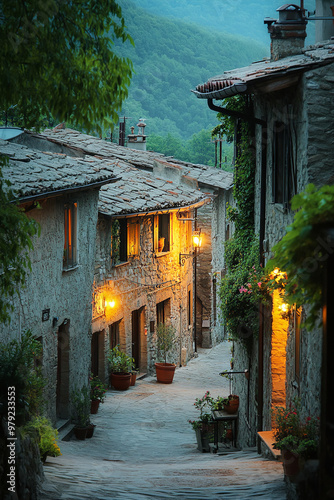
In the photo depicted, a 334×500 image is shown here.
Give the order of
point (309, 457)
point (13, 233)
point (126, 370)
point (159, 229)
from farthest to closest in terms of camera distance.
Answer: point (159, 229) < point (126, 370) < point (309, 457) < point (13, 233)

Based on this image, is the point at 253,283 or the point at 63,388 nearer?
the point at 253,283

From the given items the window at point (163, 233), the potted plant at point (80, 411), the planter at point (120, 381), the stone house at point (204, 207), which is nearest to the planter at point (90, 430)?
the potted plant at point (80, 411)

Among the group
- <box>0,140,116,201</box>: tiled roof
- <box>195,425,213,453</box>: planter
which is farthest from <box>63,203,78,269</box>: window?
<box>195,425,213,453</box>: planter

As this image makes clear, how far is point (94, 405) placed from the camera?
44.5 feet

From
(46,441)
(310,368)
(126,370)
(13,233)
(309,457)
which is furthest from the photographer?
(126,370)

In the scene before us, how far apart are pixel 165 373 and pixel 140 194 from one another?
4795 millimetres

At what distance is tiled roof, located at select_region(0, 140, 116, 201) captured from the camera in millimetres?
8727

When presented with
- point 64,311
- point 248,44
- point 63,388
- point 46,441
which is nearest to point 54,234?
point 64,311

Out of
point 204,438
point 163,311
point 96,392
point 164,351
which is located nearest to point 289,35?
point 204,438

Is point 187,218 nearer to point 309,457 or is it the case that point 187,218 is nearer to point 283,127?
point 283,127

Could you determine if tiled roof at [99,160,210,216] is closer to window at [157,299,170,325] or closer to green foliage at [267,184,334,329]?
window at [157,299,170,325]

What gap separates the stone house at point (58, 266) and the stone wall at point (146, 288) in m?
2.21

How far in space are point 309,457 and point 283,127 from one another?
411 centimetres

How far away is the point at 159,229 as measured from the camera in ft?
63.0
